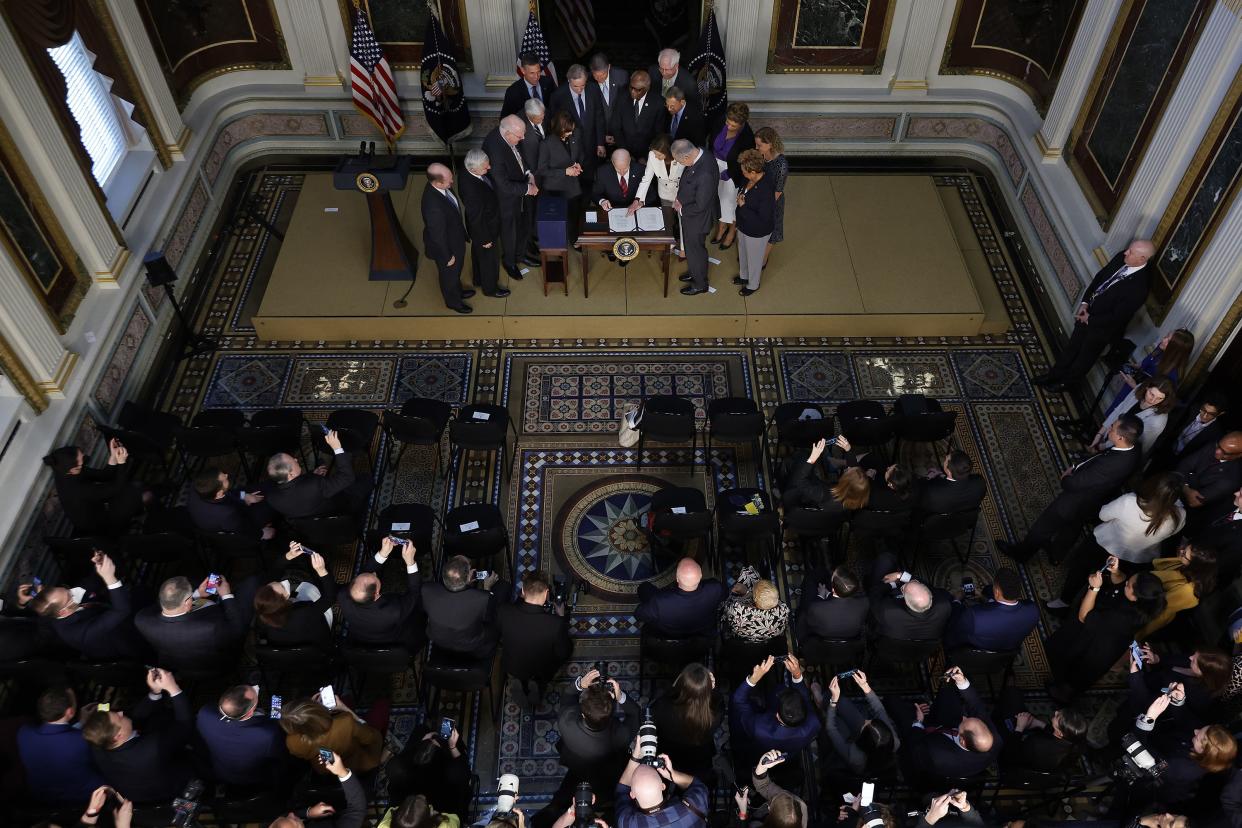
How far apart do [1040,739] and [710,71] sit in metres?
7.54

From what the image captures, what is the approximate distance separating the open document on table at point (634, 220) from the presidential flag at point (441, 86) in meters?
2.55

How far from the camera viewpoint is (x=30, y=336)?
7.35m

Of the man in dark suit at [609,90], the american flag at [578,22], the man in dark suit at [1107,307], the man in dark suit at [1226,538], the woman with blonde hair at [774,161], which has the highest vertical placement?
the american flag at [578,22]

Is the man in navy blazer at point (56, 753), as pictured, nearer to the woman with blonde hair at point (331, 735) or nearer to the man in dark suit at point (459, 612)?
the woman with blonde hair at point (331, 735)

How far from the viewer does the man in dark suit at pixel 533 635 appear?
6105 millimetres

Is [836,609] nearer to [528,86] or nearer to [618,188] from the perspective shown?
[618,188]

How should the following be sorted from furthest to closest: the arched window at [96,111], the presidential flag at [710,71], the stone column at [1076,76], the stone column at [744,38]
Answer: the stone column at [744,38] < the presidential flag at [710,71] < the stone column at [1076,76] < the arched window at [96,111]

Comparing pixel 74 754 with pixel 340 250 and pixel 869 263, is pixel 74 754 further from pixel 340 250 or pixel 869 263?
pixel 869 263

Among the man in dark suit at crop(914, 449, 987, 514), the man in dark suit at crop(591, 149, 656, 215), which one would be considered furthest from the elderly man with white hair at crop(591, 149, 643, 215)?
the man in dark suit at crop(914, 449, 987, 514)

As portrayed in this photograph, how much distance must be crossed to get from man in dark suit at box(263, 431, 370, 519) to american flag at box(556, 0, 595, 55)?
6.76 metres

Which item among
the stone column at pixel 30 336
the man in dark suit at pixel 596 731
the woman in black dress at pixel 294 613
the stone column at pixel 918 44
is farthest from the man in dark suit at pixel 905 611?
the stone column at pixel 918 44

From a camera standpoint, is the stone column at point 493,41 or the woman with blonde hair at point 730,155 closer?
the woman with blonde hair at point 730,155

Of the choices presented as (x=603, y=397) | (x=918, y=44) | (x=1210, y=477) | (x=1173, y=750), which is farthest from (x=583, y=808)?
(x=918, y=44)

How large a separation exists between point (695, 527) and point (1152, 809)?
3367mm
